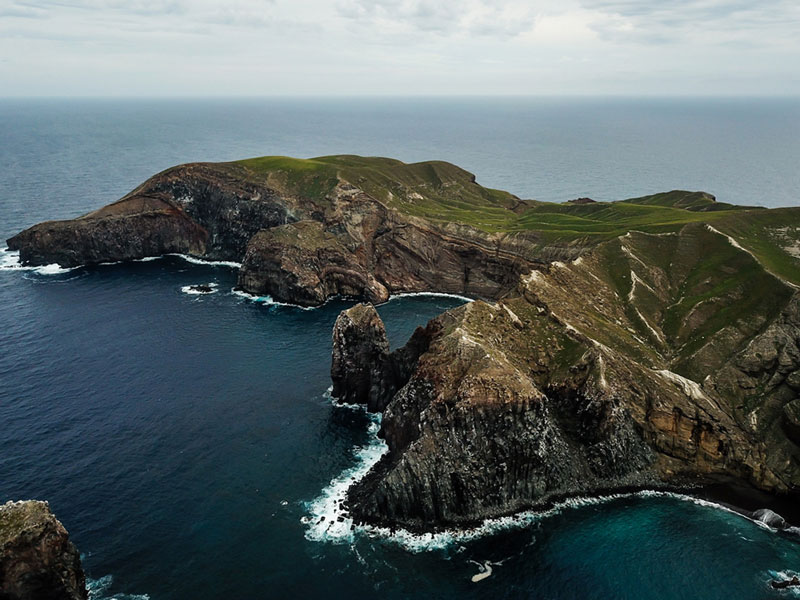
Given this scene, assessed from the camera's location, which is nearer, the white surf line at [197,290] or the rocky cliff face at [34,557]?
the rocky cliff face at [34,557]

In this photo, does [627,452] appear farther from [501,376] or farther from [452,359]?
[452,359]

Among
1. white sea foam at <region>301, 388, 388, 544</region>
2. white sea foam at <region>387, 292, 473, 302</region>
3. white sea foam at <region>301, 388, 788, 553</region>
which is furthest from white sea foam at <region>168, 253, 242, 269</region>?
white sea foam at <region>301, 388, 788, 553</region>

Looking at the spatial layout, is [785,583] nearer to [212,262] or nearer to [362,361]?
[362,361]

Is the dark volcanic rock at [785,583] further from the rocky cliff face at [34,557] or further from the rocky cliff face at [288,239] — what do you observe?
the rocky cliff face at [288,239]

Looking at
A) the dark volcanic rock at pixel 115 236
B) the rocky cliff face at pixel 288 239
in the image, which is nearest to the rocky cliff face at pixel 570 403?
the rocky cliff face at pixel 288 239

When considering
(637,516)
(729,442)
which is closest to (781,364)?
(729,442)

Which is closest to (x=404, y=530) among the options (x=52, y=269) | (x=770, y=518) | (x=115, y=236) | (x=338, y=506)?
(x=338, y=506)
